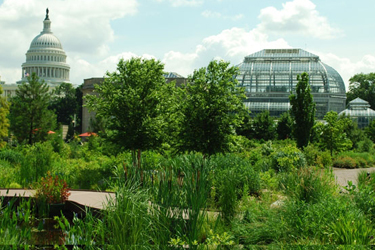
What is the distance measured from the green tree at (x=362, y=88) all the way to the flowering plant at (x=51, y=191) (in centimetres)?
8391

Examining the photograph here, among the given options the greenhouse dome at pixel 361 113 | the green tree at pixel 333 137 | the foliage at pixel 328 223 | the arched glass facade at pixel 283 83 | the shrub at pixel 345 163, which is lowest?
the shrub at pixel 345 163

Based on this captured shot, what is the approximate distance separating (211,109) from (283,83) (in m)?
52.0

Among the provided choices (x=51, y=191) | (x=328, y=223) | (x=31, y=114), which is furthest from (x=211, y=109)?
(x=31, y=114)

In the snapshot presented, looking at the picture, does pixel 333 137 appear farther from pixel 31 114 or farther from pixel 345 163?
pixel 31 114

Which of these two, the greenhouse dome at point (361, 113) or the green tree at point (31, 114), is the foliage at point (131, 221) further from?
the greenhouse dome at point (361, 113)

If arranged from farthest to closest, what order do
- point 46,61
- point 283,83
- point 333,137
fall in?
Answer: point 46,61 → point 283,83 → point 333,137

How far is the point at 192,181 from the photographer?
20.2 ft

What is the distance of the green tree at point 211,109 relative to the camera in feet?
50.5

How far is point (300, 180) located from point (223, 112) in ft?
23.6

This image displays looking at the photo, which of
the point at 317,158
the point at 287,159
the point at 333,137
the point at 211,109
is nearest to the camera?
the point at 211,109

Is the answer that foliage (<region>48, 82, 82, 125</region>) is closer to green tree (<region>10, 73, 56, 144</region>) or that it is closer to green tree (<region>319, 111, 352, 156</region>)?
green tree (<region>10, 73, 56, 144</region>)

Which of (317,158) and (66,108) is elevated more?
(66,108)

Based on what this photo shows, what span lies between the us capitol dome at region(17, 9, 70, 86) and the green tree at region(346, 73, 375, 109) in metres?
78.8

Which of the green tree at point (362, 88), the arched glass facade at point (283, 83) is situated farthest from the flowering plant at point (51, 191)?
the green tree at point (362, 88)
